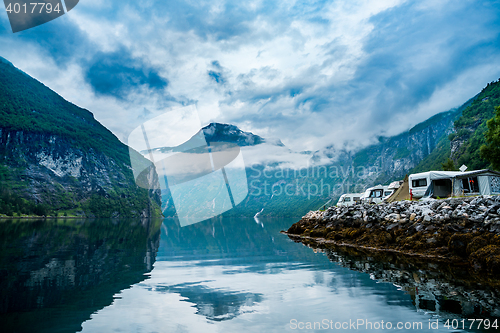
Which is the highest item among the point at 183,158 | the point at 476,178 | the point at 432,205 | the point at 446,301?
the point at 183,158

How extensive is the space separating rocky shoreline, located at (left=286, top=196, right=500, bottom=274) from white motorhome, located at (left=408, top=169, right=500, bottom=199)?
7082 mm

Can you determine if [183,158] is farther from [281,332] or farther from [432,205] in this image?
[281,332]

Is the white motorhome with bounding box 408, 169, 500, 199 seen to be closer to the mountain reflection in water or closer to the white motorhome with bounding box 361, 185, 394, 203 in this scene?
the white motorhome with bounding box 361, 185, 394, 203

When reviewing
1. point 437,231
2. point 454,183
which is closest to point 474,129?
point 454,183

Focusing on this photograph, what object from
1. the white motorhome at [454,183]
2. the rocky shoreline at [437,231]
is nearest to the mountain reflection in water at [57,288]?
the rocky shoreline at [437,231]

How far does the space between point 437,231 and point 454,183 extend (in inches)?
615

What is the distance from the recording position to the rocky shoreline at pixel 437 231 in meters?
16.2

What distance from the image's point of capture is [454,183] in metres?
32.2

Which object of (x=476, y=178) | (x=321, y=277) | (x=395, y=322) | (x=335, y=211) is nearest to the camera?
(x=395, y=322)

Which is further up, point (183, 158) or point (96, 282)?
point (183, 158)

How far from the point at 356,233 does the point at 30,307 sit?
26059mm

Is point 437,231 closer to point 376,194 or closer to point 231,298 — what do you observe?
point 231,298

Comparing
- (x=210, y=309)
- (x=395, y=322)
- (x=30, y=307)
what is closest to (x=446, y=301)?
(x=395, y=322)

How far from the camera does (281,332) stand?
7180mm
